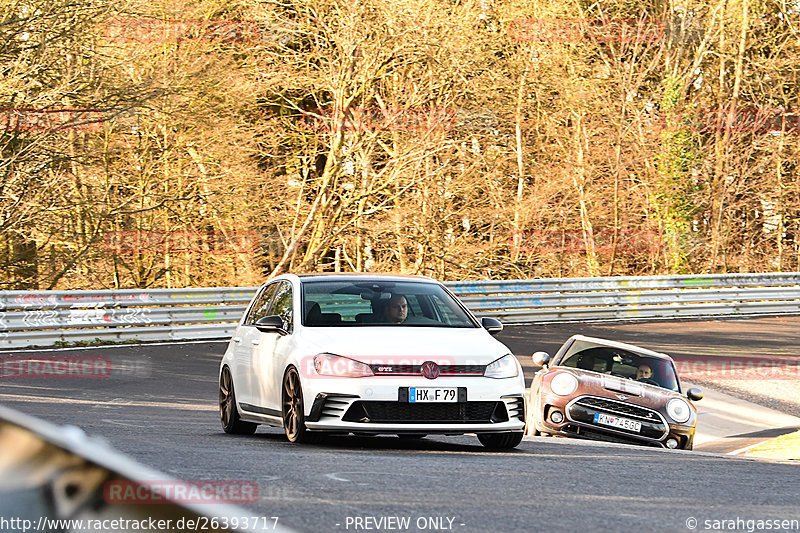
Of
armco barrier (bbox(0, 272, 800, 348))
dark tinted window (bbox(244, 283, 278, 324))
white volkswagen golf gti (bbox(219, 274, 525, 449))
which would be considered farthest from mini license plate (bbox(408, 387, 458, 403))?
armco barrier (bbox(0, 272, 800, 348))

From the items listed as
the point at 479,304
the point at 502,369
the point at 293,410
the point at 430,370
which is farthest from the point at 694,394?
the point at 479,304

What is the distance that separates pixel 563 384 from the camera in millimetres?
13602

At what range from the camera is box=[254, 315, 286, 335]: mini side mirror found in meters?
10.2

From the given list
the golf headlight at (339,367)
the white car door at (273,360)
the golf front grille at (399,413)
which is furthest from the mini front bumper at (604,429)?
the golf headlight at (339,367)

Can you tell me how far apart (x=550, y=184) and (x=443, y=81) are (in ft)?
Answer: 28.1

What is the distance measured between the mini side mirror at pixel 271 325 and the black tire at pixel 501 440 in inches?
75.0

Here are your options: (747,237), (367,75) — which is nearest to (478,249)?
(367,75)

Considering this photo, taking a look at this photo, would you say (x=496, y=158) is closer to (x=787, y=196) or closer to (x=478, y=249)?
(x=478, y=249)

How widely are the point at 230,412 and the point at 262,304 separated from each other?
1.08 m

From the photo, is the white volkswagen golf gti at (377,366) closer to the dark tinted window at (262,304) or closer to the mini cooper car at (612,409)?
the dark tinted window at (262,304)

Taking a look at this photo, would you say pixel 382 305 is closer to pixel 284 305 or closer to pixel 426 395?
pixel 284 305

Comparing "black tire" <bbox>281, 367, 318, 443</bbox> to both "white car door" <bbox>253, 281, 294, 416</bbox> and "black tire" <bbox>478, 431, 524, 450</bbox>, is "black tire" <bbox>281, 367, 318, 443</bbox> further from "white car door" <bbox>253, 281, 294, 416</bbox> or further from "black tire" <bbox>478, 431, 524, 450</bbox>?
"black tire" <bbox>478, 431, 524, 450</bbox>

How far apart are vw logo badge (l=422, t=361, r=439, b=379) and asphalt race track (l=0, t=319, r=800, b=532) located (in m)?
0.62

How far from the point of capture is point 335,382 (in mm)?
9375
